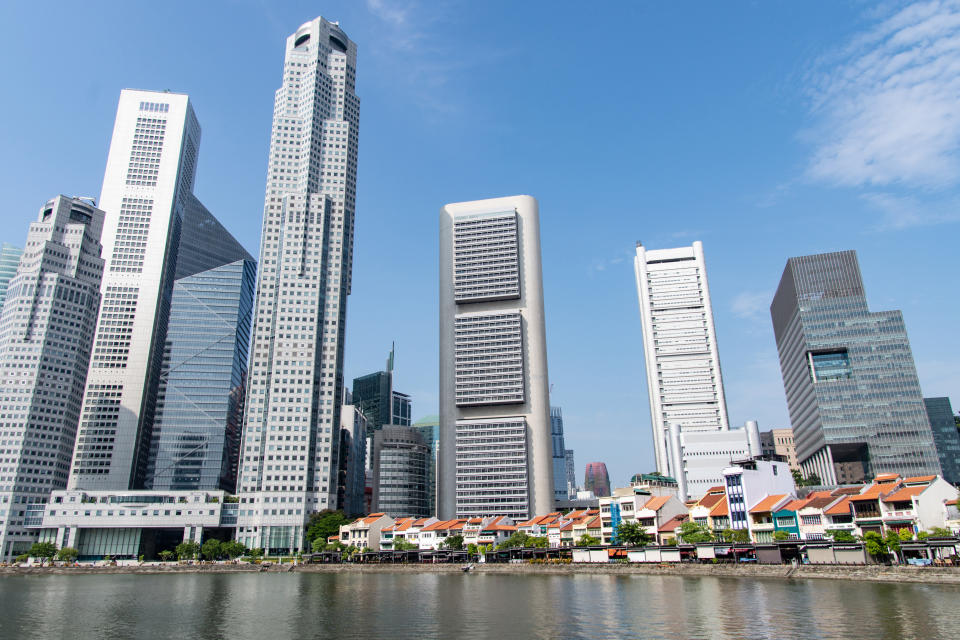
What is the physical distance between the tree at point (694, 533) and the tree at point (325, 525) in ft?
331

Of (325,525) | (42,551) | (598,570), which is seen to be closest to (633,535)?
(598,570)

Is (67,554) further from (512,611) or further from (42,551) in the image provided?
(512,611)

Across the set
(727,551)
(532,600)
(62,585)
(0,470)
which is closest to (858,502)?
(727,551)

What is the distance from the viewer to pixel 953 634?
4462cm

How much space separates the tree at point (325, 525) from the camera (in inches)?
6973

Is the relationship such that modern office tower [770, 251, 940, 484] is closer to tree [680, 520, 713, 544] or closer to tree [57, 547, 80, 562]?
tree [680, 520, 713, 544]

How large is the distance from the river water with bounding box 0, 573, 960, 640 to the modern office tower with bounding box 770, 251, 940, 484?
353ft

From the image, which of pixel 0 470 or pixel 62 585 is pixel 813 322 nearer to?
pixel 62 585

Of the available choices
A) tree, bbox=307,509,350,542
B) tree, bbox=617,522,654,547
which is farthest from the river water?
tree, bbox=307,509,350,542

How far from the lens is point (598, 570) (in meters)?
114

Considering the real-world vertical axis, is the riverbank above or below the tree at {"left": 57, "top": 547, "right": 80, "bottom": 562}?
below

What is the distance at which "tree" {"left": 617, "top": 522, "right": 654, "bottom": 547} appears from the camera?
398ft

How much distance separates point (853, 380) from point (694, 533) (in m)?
97.2

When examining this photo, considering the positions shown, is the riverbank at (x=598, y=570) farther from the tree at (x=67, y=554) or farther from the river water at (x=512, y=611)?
the tree at (x=67, y=554)
